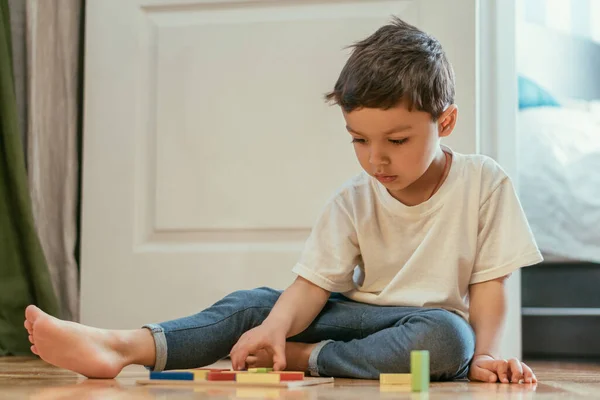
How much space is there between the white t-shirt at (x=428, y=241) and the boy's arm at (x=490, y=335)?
0.06 ft

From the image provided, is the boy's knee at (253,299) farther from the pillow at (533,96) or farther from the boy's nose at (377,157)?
the pillow at (533,96)

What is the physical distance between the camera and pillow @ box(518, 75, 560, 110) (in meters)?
2.40

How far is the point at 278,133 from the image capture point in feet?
5.76

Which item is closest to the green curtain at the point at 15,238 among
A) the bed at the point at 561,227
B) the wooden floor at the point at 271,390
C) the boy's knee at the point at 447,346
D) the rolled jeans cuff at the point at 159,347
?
the wooden floor at the point at 271,390

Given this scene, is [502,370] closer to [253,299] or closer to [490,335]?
[490,335]

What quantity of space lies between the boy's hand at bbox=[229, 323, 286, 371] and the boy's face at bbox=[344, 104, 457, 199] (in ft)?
0.88

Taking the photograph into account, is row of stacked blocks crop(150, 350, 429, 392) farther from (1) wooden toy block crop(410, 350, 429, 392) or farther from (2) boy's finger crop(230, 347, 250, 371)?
(2) boy's finger crop(230, 347, 250, 371)

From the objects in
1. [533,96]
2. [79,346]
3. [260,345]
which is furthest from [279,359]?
[533,96]

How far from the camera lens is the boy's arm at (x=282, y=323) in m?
Result: 1.16

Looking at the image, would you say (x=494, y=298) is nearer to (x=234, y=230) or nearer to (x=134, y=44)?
(x=234, y=230)

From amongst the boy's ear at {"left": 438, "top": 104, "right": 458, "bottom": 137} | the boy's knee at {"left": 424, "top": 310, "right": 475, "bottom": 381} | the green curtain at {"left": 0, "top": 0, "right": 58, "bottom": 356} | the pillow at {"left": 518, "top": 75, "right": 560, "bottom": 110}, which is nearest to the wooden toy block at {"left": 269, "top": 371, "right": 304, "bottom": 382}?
the boy's knee at {"left": 424, "top": 310, "right": 475, "bottom": 381}

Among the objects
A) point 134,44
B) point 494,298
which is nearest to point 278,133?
point 134,44

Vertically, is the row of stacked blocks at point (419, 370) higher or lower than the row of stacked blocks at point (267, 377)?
higher

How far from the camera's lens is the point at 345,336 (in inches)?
50.3
